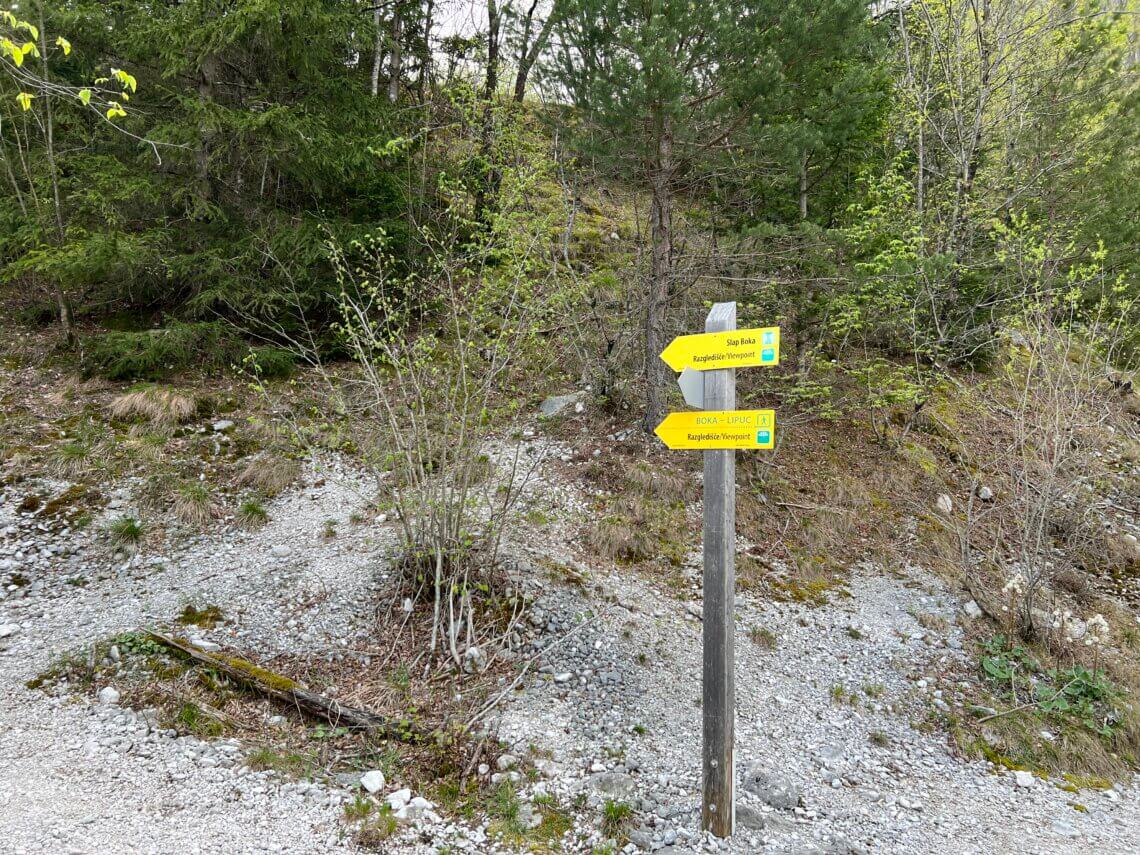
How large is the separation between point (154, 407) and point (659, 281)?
22.6 ft

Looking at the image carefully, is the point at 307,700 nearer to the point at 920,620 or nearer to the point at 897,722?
the point at 897,722

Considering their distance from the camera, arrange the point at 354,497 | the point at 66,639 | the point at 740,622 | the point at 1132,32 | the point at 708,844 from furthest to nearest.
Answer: the point at 1132,32, the point at 354,497, the point at 740,622, the point at 66,639, the point at 708,844

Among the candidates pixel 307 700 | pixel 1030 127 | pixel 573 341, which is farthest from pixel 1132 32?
pixel 307 700

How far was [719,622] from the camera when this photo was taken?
3590 mm

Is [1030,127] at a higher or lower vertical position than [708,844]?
higher

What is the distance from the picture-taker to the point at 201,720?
4008 mm

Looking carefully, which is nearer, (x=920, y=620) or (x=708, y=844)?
(x=708, y=844)

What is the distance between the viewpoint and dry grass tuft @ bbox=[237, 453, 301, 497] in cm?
726

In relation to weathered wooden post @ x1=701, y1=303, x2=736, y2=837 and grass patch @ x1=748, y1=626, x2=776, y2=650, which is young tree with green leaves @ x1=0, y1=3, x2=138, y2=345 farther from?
grass patch @ x1=748, y1=626, x2=776, y2=650

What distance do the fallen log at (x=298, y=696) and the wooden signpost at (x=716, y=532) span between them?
1.97m

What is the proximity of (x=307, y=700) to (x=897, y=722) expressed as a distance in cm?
460

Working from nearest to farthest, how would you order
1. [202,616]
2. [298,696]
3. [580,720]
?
[298,696], [580,720], [202,616]

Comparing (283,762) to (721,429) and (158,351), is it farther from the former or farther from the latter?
(158,351)

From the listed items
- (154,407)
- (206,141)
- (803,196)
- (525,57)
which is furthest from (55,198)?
(803,196)
